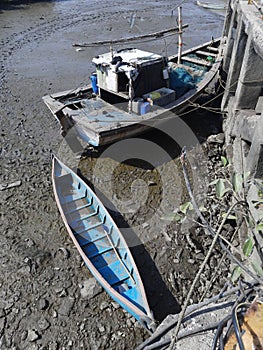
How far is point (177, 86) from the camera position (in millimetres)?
12281

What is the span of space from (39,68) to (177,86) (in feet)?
34.1

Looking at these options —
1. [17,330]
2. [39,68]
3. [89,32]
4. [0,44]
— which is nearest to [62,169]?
[17,330]

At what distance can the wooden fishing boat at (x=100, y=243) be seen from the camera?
6.41 m

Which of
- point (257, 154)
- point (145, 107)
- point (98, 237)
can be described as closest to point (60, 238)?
point (98, 237)

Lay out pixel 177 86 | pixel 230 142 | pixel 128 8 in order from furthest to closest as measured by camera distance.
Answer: pixel 128 8
pixel 177 86
pixel 230 142

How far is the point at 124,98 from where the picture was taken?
11000 mm

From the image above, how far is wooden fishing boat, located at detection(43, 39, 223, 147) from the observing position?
10203 mm

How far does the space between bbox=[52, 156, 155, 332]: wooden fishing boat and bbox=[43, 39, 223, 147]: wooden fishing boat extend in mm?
1696

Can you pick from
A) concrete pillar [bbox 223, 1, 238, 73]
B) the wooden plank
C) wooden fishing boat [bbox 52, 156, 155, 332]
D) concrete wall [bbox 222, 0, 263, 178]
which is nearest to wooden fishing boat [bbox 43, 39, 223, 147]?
wooden fishing boat [bbox 52, 156, 155, 332]

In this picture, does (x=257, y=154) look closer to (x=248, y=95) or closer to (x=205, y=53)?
(x=248, y=95)

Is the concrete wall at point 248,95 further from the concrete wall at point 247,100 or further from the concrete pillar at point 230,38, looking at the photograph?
the concrete pillar at point 230,38

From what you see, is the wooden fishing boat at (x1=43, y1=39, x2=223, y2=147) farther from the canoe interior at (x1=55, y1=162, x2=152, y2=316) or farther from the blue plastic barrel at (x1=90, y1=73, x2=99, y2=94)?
the canoe interior at (x1=55, y1=162, x2=152, y2=316)

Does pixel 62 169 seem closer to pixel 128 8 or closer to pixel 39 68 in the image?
pixel 39 68

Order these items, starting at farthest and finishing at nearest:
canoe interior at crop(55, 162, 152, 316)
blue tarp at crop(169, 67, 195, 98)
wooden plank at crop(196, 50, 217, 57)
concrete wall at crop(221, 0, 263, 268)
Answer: wooden plank at crop(196, 50, 217, 57) → blue tarp at crop(169, 67, 195, 98) → concrete wall at crop(221, 0, 263, 268) → canoe interior at crop(55, 162, 152, 316)
